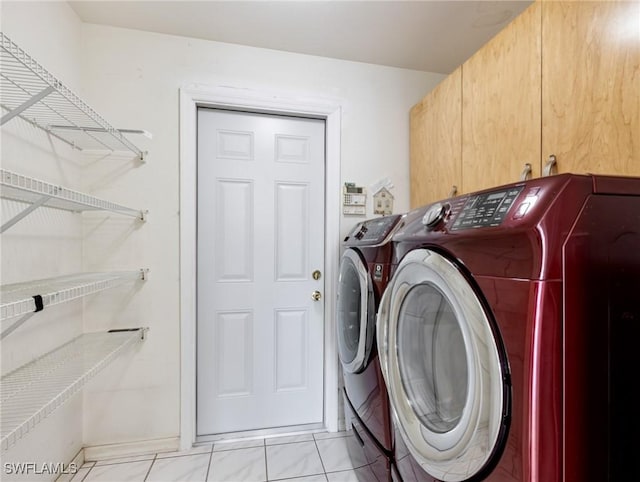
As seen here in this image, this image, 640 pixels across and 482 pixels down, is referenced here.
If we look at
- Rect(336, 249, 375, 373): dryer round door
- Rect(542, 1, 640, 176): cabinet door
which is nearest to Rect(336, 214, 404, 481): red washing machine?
Rect(336, 249, 375, 373): dryer round door

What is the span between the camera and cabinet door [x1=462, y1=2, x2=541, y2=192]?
1.16 meters

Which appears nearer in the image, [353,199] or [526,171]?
[526,171]

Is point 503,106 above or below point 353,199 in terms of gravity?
above

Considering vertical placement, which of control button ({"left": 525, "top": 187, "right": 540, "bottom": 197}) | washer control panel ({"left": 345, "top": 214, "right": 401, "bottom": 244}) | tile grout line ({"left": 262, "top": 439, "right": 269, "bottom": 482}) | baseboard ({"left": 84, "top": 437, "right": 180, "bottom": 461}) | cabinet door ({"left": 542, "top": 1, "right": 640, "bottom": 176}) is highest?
cabinet door ({"left": 542, "top": 1, "right": 640, "bottom": 176})

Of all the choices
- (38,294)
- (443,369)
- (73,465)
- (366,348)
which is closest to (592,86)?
(443,369)

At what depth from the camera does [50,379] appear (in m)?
1.21

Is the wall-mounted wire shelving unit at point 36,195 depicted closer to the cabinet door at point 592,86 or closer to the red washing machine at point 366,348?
the red washing machine at point 366,348

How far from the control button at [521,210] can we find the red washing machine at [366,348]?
1.82ft

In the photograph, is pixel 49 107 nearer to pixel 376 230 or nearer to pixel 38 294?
pixel 38 294

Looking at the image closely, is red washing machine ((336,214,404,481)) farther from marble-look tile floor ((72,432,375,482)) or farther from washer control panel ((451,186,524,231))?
washer control panel ((451,186,524,231))

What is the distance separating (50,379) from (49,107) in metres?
1.10

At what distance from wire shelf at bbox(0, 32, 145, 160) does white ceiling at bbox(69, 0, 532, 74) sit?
66 cm

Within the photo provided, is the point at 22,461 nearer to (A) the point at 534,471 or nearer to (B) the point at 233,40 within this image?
(A) the point at 534,471

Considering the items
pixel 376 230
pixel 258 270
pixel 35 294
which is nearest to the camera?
pixel 35 294
